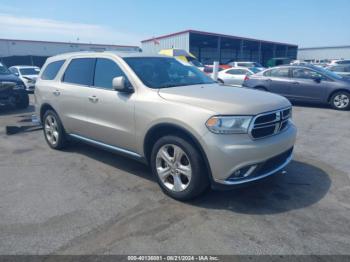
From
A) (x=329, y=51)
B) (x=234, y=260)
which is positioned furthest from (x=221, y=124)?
(x=329, y=51)

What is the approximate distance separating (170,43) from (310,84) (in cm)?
2887

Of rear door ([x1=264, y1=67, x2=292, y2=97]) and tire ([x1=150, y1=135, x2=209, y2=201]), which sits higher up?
rear door ([x1=264, y1=67, x2=292, y2=97])

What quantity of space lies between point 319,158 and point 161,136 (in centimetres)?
309

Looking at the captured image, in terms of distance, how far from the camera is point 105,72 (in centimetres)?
456

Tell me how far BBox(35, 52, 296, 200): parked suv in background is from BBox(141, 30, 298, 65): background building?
31.9 m

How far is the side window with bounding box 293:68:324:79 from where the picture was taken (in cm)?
1055

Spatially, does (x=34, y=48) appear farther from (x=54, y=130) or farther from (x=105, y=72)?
(x=105, y=72)

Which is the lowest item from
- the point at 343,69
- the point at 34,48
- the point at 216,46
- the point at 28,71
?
the point at 28,71

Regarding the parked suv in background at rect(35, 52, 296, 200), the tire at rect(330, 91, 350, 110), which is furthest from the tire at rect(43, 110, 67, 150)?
the tire at rect(330, 91, 350, 110)

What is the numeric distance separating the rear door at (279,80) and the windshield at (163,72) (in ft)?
23.3

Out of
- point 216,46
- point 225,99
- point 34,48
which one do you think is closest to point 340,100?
point 225,99

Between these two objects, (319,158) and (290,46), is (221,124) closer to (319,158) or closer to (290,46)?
(319,158)

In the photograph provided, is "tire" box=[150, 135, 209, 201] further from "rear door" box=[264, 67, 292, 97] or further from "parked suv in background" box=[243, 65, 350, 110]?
"rear door" box=[264, 67, 292, 97]

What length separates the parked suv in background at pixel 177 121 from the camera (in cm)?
321
